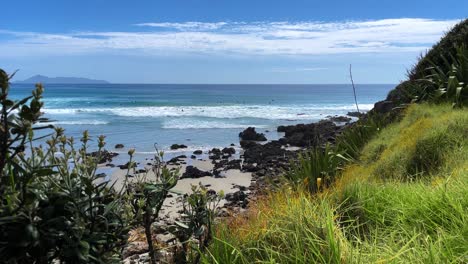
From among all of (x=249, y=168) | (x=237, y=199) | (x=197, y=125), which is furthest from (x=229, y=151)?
(x=197, y=125)

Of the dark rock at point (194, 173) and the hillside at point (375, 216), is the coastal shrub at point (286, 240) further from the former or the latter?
the dark rock at point (194, 173)

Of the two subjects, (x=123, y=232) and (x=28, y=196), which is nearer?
(x=28, y=196)

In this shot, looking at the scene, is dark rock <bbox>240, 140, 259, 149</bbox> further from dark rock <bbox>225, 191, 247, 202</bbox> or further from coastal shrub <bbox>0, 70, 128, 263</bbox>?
coastal shrub <bbox>0, 70, 128, 263</bbox>

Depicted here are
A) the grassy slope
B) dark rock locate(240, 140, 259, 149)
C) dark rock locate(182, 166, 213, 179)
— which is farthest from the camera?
dark rock locate(240, 140, 259, 149)

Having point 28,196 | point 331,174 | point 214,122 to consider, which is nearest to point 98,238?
point 28,196

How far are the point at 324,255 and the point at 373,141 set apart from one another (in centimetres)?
742

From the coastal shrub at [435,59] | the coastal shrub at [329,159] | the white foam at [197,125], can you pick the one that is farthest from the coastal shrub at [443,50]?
the white foam at [197,125]

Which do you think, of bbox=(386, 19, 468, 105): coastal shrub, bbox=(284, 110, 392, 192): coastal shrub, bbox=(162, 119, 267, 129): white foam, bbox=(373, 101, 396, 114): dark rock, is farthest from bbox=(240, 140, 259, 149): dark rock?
bbox=(284, 110, 392, 192): coastal shrub

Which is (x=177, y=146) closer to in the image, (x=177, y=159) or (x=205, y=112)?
(x=177, y=159)

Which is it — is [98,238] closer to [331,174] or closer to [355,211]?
[355,211]

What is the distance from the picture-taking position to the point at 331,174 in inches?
321

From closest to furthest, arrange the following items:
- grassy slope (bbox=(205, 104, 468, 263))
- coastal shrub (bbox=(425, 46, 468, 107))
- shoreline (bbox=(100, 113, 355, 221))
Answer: grassy slope (bbox=(205, 104, 468, 263)) → coastal shrub (bbox=(425, 46, 468, 107)) → shoreline (bbox=(100, 113, 355, 221))

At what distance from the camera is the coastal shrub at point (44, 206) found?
2020mm

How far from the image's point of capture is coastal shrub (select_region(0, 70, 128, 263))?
2.02 metres
